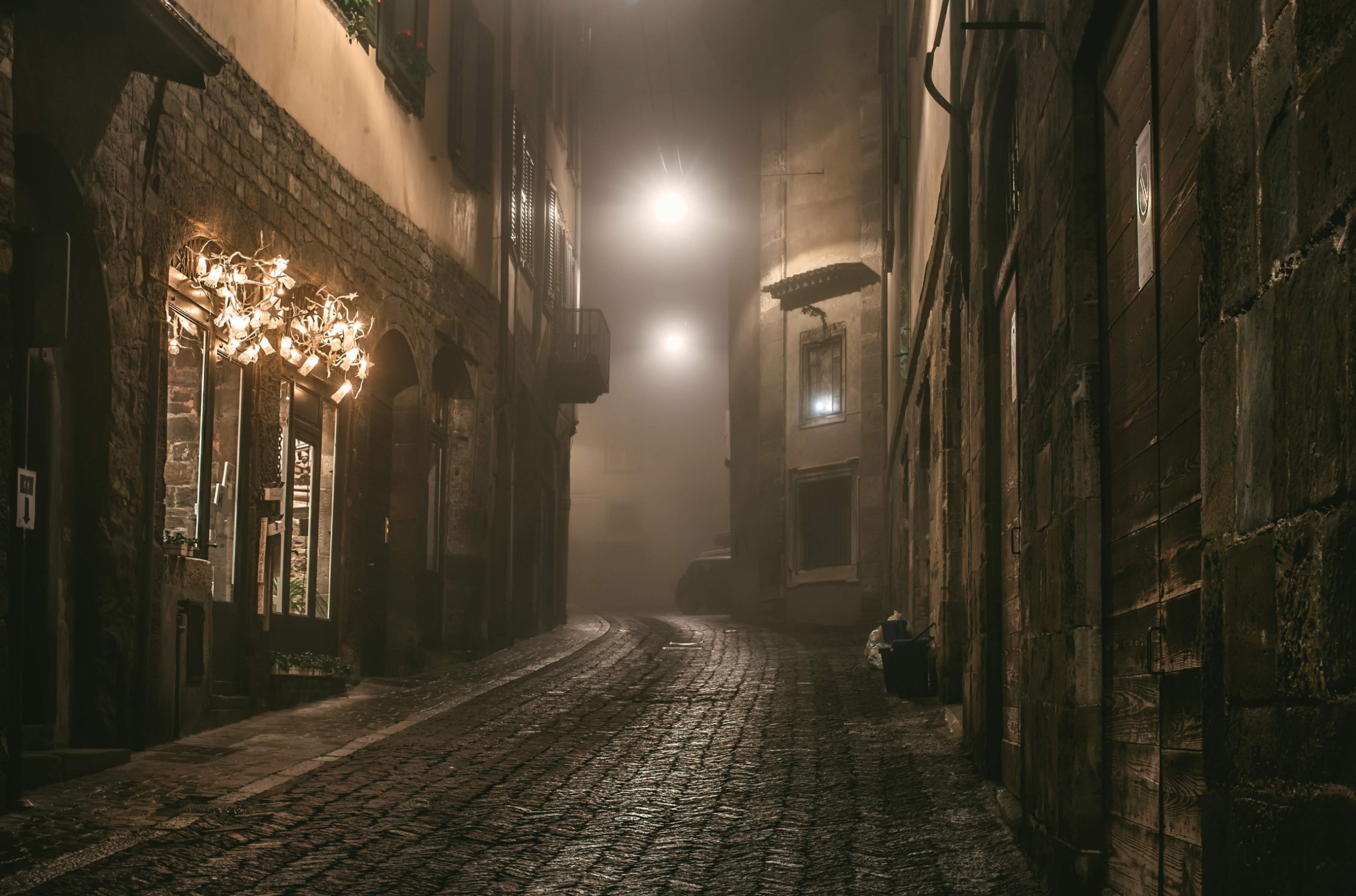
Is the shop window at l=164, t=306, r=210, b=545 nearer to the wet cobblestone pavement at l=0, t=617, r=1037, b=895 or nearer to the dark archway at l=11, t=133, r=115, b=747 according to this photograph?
the dark archway at l=11, t=133, r=115, b=747

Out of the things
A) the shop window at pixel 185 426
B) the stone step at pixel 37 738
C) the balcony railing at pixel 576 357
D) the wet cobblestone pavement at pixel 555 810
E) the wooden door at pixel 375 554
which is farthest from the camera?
the balcony railing at pixel 576 357

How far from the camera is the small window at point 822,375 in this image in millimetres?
25812

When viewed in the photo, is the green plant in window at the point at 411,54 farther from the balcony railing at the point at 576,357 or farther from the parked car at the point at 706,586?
the parked car at the point at 706,586

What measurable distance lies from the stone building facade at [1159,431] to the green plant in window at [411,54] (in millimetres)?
6889

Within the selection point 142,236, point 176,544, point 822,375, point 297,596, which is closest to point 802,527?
point 822,375

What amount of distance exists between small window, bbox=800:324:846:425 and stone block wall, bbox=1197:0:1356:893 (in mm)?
23229

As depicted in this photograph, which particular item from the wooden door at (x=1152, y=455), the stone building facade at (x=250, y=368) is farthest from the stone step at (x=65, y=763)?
the wooden door at (x=1152, y=455)

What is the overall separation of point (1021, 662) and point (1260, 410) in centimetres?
382

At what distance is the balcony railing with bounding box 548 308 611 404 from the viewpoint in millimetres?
23562

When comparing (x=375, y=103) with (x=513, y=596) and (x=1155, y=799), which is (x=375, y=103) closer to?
(x=513, y=596)

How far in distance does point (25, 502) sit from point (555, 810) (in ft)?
9.95

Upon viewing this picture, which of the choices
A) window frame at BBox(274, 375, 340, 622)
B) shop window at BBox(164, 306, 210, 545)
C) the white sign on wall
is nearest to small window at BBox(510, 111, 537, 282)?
window frame at BBox(274, 375, 340, 622)

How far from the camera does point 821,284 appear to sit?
2591 cm

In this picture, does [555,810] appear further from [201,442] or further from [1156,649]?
[201,442]
